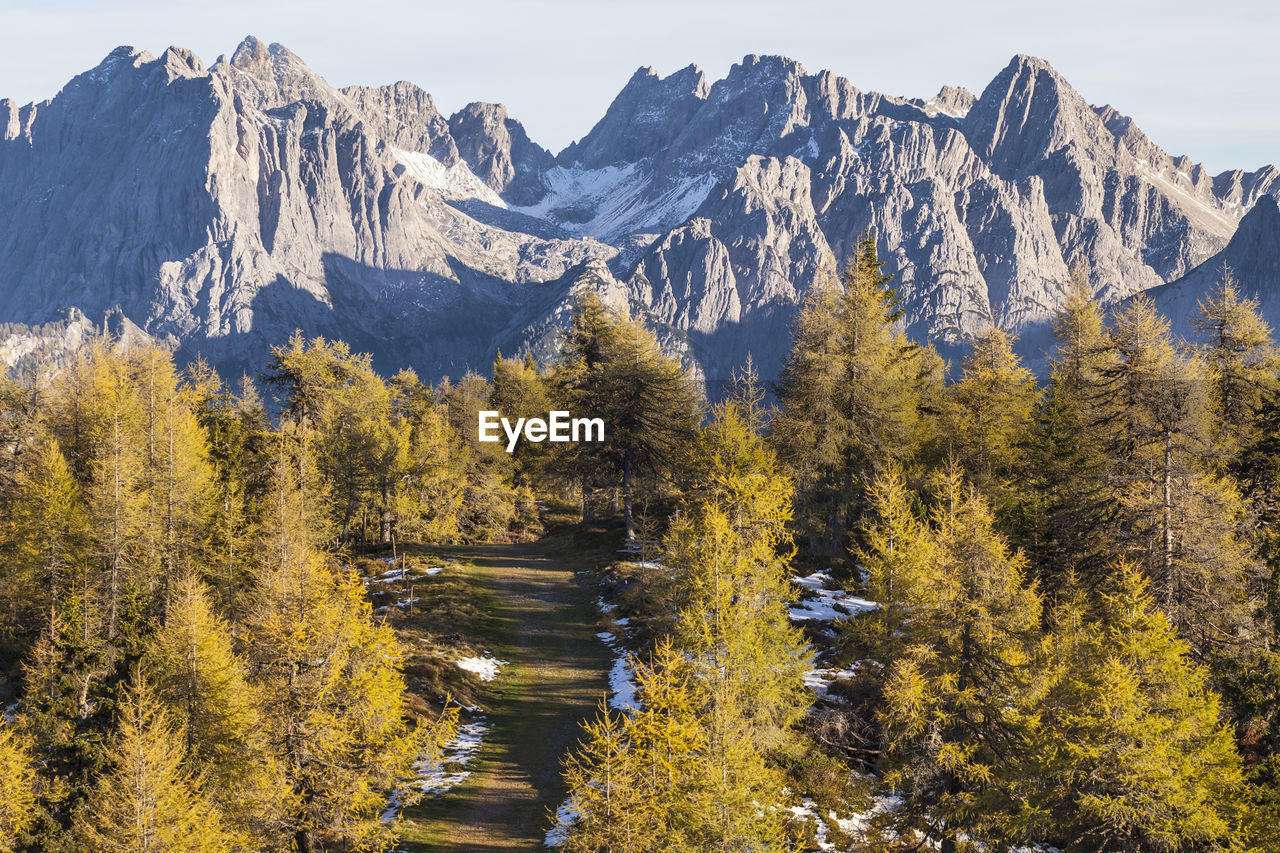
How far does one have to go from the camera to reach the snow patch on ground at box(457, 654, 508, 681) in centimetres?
3572

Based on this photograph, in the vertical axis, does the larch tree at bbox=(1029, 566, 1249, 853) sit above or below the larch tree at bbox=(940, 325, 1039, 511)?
below

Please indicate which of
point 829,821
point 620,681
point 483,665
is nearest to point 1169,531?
point 829,821

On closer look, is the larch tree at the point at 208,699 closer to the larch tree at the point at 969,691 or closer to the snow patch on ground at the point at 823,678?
the larch tree at the point at 969,691

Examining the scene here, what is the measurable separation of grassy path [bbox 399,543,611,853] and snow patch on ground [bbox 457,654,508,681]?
0.53 meters

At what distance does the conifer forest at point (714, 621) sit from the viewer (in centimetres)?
2161

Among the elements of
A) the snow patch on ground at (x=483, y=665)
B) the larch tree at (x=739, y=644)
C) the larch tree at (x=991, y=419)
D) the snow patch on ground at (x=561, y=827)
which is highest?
the larch tree at (x=991, y=419)

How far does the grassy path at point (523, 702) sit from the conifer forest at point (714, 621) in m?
0.18

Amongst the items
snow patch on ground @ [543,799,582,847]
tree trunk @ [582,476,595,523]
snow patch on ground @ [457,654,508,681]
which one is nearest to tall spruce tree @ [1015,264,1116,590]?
snow patch on ground @ [543,799,582,847]

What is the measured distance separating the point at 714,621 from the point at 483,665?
658 inches

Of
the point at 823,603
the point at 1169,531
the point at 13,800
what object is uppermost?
the point at 1169,531

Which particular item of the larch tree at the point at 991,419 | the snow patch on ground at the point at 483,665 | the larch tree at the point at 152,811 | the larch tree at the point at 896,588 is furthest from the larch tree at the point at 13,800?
the larch tree at the point at 991,419

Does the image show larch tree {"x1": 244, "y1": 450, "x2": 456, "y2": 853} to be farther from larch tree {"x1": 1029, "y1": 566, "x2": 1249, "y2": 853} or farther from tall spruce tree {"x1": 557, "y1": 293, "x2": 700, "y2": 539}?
tall spruce tree {"x1": 557, "y1": 293, "x2": 700, "y2": 539}

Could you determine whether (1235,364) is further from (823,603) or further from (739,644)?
(739,644)

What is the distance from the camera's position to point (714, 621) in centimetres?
2358
